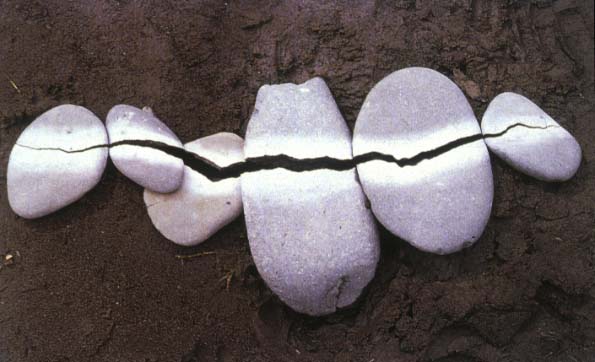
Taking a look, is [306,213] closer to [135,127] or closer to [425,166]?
[425,166]

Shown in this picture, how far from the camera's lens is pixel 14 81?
155cm

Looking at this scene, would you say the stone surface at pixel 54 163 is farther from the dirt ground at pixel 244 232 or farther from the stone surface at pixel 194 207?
the stone surface at pixel 194 207

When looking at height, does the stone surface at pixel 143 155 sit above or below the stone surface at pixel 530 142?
above

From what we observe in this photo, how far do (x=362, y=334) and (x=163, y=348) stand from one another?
0.60m

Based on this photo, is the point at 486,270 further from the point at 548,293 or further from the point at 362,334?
the point at 362,334

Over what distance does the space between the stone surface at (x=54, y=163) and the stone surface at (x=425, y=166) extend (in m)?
0.77

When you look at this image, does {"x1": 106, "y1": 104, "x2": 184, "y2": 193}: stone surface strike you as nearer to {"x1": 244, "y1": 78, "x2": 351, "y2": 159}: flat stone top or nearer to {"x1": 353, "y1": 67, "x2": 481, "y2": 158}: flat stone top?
{"x1": 244, "y1": 78, "x2": 351, "y2": 159}: flat stone top

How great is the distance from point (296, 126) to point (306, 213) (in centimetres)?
26

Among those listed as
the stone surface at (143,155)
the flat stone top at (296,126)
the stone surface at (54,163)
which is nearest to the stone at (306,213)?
the flat stone top at (296,126)

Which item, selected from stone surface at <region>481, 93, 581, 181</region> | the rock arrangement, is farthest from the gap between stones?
stone surface at <region>481, 93, 581, 181</region>

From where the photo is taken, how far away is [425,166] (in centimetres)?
156

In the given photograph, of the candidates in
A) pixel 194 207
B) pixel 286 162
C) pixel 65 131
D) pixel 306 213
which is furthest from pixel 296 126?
pixel 65 131

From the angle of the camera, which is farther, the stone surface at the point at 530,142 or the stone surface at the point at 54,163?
the stone surface at the point at 530,142

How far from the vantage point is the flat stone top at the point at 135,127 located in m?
1.51
